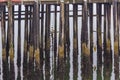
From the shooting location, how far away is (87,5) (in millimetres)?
25484

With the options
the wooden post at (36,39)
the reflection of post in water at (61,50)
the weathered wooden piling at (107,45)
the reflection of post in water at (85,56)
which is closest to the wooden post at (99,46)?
the weathered wooden piling at (107,45)

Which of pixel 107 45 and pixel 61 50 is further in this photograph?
pixel 107 45

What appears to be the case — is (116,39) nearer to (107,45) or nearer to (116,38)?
(116,38)

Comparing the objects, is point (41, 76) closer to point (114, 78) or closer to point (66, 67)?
point (66, 67)

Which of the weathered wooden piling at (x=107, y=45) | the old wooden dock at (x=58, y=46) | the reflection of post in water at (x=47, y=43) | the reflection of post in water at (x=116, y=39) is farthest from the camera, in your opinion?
the weathered wooden piling at (x=107, y=45)

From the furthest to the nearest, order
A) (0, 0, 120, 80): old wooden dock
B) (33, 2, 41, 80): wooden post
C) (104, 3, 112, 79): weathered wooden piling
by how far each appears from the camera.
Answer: (104, 3, 112, 79): weathered wooden piling → (0, 0, 120, 80): old wooden dock → (33, 2, 41, 80): wooden post

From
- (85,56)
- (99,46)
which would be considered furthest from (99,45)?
(85,56)

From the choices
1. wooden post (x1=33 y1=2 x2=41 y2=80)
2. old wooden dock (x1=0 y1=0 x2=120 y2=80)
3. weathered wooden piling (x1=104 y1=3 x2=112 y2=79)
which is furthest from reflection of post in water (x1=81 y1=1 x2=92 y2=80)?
wooden post (x1=33 y1=2 x2=41 y2=80)

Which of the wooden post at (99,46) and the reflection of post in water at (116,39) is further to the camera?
the wooden post at (99,46)

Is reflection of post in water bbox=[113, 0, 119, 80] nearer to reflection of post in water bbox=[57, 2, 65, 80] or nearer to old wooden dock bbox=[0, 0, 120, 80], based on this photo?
old wooden dock bbox=[0, 0, 120, 80]

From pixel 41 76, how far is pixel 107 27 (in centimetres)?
511

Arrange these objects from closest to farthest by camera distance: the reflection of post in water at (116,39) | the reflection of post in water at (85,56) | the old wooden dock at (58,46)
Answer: the old wooden dock at (58,46) → the reflection of post in water at (85,56) → the reflection of post in water at (116,39)

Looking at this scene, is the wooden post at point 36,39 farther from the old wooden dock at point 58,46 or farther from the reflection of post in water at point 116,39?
the reflection of post in water at point 116,39

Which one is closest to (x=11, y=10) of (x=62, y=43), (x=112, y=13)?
(x=62, y=43)
